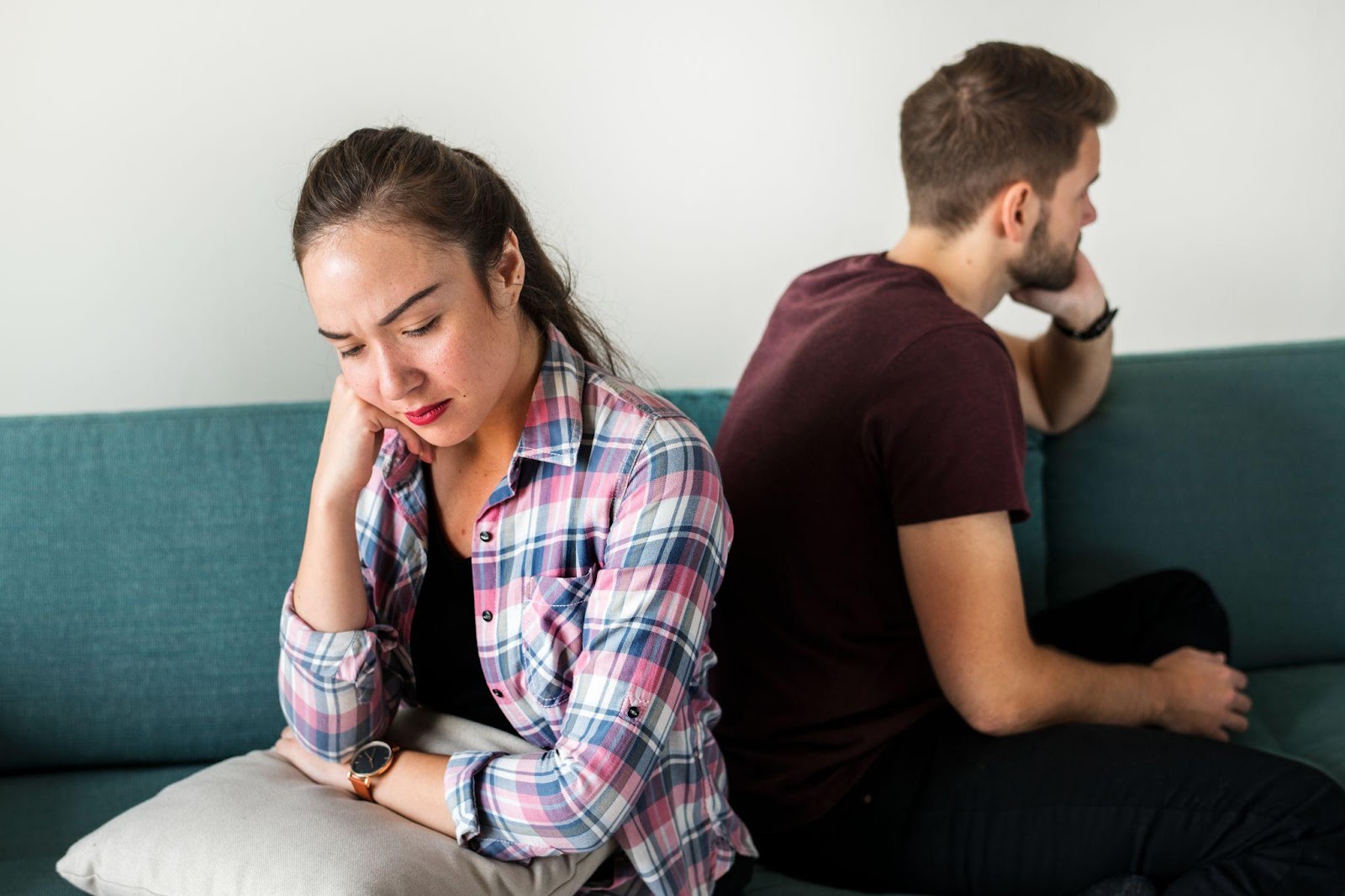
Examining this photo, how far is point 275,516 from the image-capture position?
5.83 ft

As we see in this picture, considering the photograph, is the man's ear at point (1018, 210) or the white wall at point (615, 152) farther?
the white wall at point (615, 152)

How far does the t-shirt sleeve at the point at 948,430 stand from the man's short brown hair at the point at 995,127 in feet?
0.80

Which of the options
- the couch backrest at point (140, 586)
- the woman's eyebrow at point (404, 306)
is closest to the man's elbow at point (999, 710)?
the woman's eyebrow at point (404, 306)

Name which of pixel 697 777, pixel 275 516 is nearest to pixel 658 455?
pixel 697 777

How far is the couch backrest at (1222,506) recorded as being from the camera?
199cm

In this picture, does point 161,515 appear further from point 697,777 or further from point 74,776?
point 697,777

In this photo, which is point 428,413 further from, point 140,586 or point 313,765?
point 140,586

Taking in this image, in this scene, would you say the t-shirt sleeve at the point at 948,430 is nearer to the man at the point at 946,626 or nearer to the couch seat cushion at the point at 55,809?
the man at the point at 946,626

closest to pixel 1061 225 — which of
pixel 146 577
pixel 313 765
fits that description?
pixel 313 765

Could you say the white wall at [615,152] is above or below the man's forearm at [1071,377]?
above

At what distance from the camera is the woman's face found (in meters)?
1.19

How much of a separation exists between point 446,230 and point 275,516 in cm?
72

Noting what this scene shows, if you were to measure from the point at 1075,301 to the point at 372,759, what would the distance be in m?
1.22

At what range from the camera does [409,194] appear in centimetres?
121
